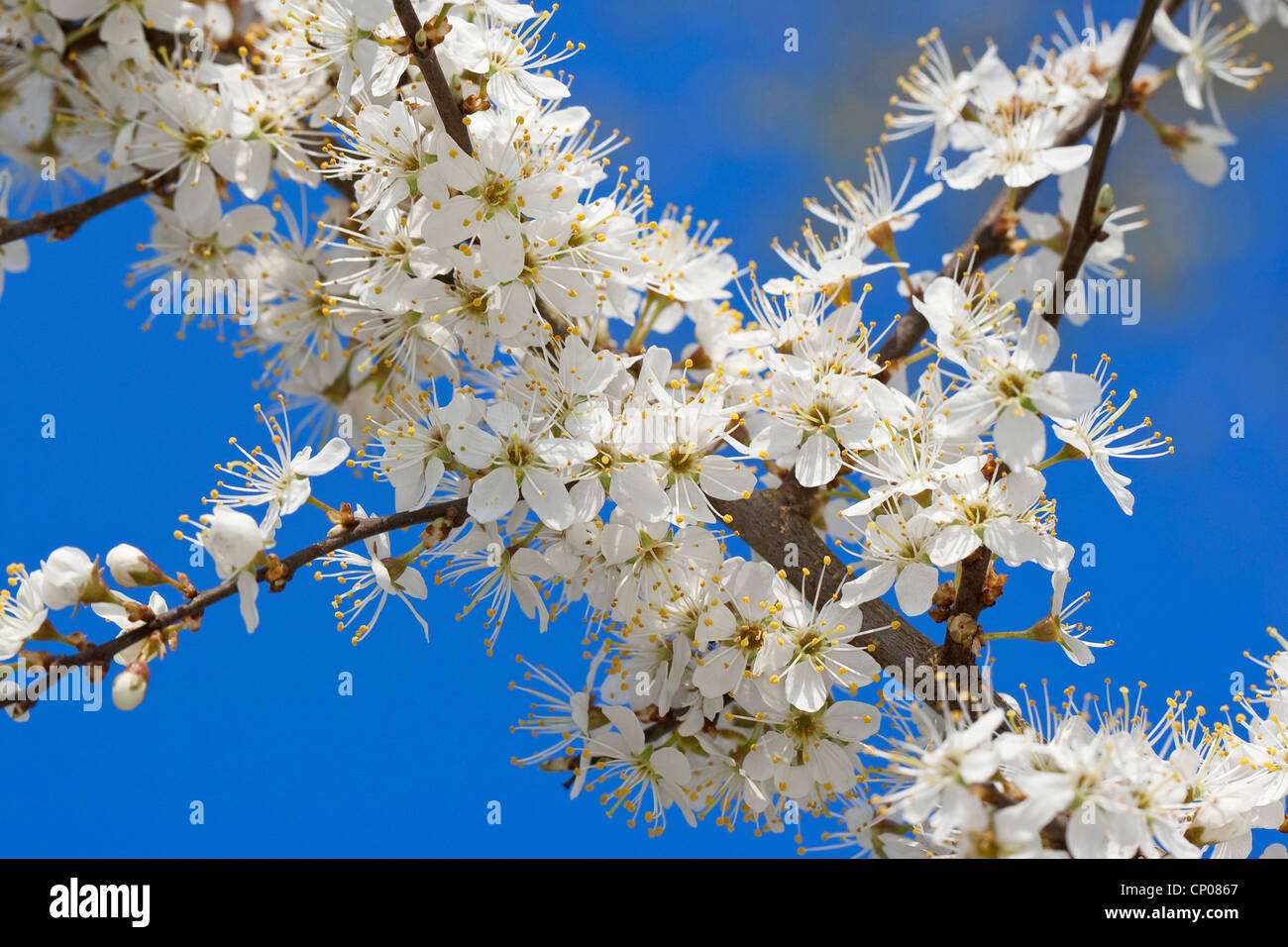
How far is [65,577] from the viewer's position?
63.5 inches

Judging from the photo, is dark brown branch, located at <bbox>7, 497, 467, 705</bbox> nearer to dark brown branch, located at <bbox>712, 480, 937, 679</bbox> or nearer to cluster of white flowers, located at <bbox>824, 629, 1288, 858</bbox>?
dark brown branch, located at <bbox>712, 480, 937, 679</bbox>

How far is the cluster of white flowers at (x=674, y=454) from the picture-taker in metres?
1.57

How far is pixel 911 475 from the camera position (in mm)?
1628

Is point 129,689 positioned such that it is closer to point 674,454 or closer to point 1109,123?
point 674,454

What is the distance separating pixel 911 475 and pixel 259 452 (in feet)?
3.18

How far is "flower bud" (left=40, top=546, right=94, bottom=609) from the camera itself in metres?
1.61

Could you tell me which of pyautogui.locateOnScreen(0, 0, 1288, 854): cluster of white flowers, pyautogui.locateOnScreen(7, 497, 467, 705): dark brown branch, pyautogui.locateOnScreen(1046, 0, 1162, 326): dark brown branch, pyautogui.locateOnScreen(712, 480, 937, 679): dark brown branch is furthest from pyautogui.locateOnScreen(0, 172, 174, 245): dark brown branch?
pyautogui.locateOnScreen(1046, 0, 1162, 326): dark brown branch

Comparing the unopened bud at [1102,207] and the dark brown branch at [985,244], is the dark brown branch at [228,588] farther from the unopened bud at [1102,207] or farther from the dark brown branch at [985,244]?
the unopened bud at [1102,207]

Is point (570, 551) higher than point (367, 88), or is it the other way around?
point (367, 88)
